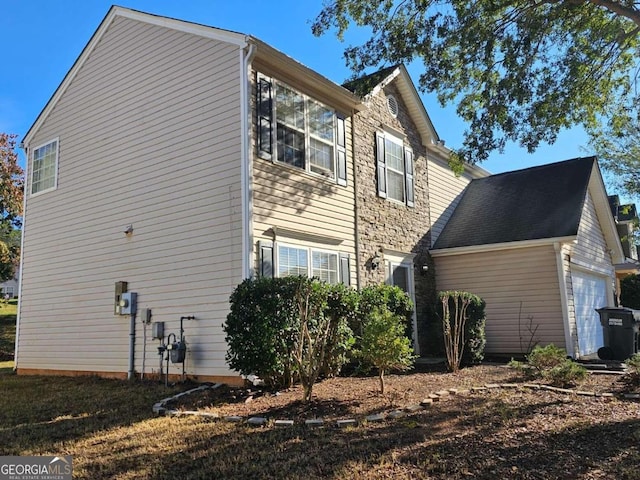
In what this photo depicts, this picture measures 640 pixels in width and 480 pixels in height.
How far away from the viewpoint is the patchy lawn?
418 centimetres

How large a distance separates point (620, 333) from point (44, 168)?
14.3 meters

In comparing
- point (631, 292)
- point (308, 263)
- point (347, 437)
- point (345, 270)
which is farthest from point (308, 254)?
point (631, 292)

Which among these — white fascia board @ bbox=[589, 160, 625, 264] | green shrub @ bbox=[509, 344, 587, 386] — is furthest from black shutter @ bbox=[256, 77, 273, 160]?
white fascia board @ bbox=[589, 160, 625, 264]

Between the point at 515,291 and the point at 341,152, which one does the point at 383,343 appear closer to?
the point at 341,152

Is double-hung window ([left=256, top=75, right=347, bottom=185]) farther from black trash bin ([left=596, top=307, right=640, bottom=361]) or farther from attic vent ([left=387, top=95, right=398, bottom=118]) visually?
black trash bin ([left=596, top=307, right=640, bottom=361])

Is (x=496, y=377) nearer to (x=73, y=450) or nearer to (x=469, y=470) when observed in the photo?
(x=469, y=470)

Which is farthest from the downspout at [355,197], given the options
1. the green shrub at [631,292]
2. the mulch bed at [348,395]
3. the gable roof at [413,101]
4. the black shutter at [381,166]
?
the green shrub at [631,292]

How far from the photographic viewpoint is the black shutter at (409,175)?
44.2 ft

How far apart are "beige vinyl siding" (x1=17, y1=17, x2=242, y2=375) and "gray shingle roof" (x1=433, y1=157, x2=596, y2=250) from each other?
24.3ft

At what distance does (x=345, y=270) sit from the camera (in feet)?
35.1

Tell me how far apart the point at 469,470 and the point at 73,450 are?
3817 millimetres

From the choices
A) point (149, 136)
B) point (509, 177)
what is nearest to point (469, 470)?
point (149, 136)

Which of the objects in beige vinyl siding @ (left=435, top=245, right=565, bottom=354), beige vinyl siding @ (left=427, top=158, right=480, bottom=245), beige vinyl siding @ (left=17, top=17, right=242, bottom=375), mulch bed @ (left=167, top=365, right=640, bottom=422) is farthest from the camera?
beige vinyl siding @ (left=427, top=158, right=480, bottom=245)

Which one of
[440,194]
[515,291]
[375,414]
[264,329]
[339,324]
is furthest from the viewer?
[440,194]
